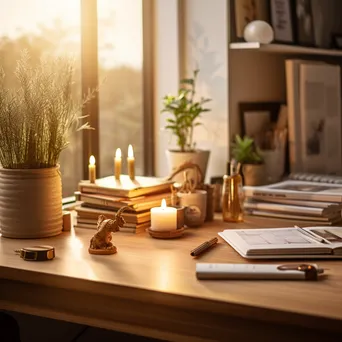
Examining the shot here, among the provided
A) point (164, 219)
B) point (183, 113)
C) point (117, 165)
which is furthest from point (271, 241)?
point (183, 113)

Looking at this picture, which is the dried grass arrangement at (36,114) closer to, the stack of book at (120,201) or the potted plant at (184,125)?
the stack of book at (120,201)

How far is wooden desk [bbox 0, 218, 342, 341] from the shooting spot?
4.97 feet

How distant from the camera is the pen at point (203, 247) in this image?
1907 mm

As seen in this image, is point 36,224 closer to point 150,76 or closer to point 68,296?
point 68,296

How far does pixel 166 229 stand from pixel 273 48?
43.1 inches

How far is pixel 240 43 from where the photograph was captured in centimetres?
283

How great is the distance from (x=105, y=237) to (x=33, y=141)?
1.12 feet

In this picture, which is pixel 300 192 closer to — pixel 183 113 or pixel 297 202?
pixel 297 202

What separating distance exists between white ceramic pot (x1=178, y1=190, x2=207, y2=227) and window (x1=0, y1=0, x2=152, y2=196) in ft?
1.54

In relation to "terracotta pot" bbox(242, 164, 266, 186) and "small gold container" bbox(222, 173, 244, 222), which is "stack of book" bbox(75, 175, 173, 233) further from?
"terracotta pot" bbox(242, 164, 266, 186)

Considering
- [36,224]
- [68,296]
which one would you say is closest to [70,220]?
[36,224]

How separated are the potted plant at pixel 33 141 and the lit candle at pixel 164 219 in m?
0.28

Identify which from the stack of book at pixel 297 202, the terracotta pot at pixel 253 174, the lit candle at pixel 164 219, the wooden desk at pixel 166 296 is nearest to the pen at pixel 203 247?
the wooden desk at pixel 166 296

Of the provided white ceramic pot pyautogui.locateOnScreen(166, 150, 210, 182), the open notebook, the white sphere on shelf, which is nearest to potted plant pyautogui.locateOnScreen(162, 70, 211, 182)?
white ceramic pot pyautogui.locateOnScreen(166, 150, 210, 182)
